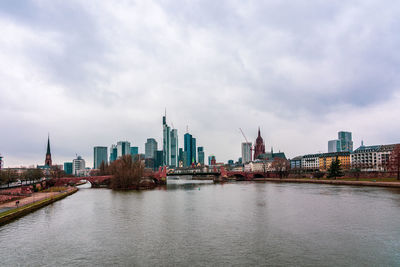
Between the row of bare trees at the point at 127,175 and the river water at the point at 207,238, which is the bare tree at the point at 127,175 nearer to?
the row of bare trees at the point at 127,175

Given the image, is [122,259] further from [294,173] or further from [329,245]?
[294,173]

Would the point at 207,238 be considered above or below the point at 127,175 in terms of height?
below

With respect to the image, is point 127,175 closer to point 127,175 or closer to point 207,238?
point 127,175

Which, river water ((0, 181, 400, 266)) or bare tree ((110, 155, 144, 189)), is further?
bare tree ((110, 155, 144, 189))

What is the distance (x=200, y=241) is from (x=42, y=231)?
17400 millimetres

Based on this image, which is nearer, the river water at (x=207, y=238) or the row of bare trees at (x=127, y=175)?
the river water at (x=207, y=238)

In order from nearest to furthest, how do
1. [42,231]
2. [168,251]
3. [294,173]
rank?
[168,251], [42,231], [294,173]

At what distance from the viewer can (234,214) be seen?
137ft

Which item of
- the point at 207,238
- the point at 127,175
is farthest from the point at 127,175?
the point at 207,238

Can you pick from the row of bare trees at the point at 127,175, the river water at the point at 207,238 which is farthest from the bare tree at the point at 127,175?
the river water at the point at 207,238

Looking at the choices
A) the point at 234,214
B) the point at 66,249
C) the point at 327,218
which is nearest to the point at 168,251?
the point at 66,249

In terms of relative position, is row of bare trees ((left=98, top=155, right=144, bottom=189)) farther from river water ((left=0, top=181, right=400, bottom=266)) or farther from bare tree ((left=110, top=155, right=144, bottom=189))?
river water ((left=0, top=181, right=400, bottom=266))

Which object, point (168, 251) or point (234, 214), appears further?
point (234, 214)

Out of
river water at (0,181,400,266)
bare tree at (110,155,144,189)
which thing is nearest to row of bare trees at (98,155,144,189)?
bare tree at (110,155,144,189)
